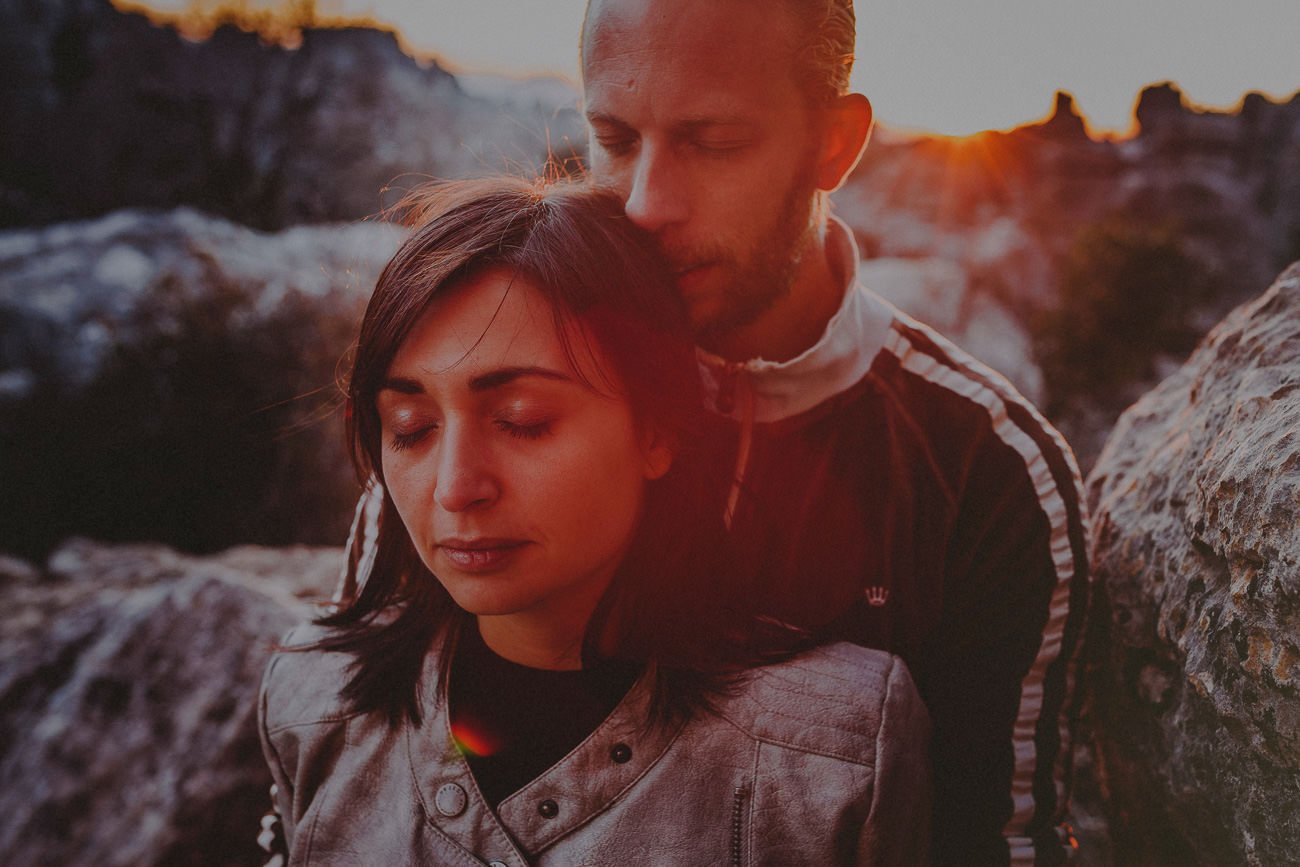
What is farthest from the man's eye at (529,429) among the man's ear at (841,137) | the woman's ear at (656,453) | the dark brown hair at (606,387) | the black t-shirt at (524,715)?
the man's ear at (841,137)

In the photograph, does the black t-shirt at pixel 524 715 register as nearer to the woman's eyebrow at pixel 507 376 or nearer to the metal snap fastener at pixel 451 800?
the metal snap fastener at pixel 451 800

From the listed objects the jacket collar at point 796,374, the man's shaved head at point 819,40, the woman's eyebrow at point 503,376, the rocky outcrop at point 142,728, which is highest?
the man's shaved head at point 819,40

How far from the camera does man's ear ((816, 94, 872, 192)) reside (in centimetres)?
253

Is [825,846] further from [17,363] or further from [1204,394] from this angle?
[17,363]

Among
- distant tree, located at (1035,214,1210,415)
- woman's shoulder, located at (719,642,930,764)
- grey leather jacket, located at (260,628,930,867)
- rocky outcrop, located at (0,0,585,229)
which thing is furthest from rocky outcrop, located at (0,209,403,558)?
distant tree, located at (1035,214,1210,415)

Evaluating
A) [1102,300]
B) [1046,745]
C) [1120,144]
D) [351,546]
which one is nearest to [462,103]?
[1102,300]

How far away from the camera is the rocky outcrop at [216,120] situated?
13.9 meters

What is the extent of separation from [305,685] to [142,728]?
1348mm

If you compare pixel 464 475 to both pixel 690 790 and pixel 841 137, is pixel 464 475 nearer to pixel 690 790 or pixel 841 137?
Result: pixel 690 790

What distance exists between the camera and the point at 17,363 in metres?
5.16

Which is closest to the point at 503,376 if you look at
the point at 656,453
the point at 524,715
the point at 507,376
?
the point at 507,376

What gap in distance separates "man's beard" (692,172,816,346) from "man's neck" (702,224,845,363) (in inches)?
1.9

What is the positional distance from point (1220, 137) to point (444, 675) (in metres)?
38.4

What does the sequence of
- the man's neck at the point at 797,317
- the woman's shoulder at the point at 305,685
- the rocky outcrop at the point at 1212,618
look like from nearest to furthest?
1. the rocky outcrop at the point at 1212,618
2. the woman's shoulder at the point at 305,685
3. the man's neck at the point at 797,317
